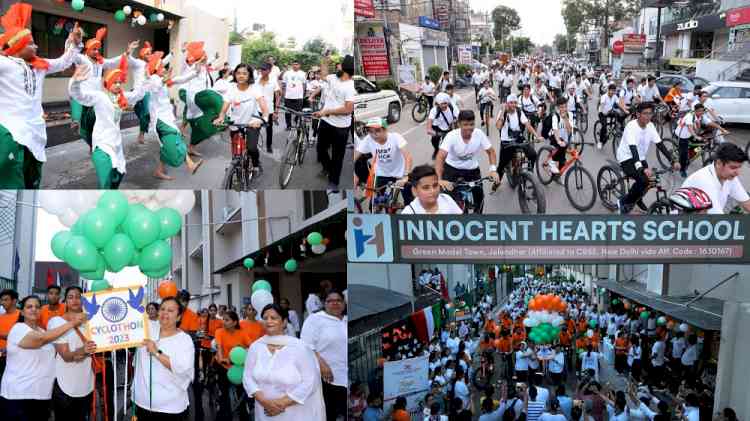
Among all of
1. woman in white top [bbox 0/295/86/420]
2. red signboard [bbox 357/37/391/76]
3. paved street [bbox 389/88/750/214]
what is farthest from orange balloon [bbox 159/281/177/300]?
red signboard [bbox 357/37/391/76]

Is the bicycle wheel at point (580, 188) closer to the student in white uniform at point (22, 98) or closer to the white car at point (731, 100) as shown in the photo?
the white car at point (731, 100)

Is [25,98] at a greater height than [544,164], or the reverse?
[25,98]

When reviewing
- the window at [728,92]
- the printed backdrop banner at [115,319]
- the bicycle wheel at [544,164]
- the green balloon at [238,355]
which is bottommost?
the green balloon at [238,355]

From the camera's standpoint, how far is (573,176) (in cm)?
510

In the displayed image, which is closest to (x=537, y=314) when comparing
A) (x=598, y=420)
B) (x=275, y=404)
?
(x=598, y=420)

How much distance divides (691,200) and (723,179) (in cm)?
26

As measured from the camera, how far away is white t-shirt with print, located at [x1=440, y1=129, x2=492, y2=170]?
198 inches

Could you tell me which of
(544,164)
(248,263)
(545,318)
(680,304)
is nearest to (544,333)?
(545,318)

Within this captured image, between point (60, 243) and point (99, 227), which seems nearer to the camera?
point (99, 227)

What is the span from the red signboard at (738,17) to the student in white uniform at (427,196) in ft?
7.57

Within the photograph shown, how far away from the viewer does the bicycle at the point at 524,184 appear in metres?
5.00

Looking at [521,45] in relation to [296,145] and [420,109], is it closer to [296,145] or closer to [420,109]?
[420,109]

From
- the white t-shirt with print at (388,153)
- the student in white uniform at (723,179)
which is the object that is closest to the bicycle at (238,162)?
the white t-shirt with print at (388,153)

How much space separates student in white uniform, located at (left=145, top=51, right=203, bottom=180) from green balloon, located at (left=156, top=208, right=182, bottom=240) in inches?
9.0
